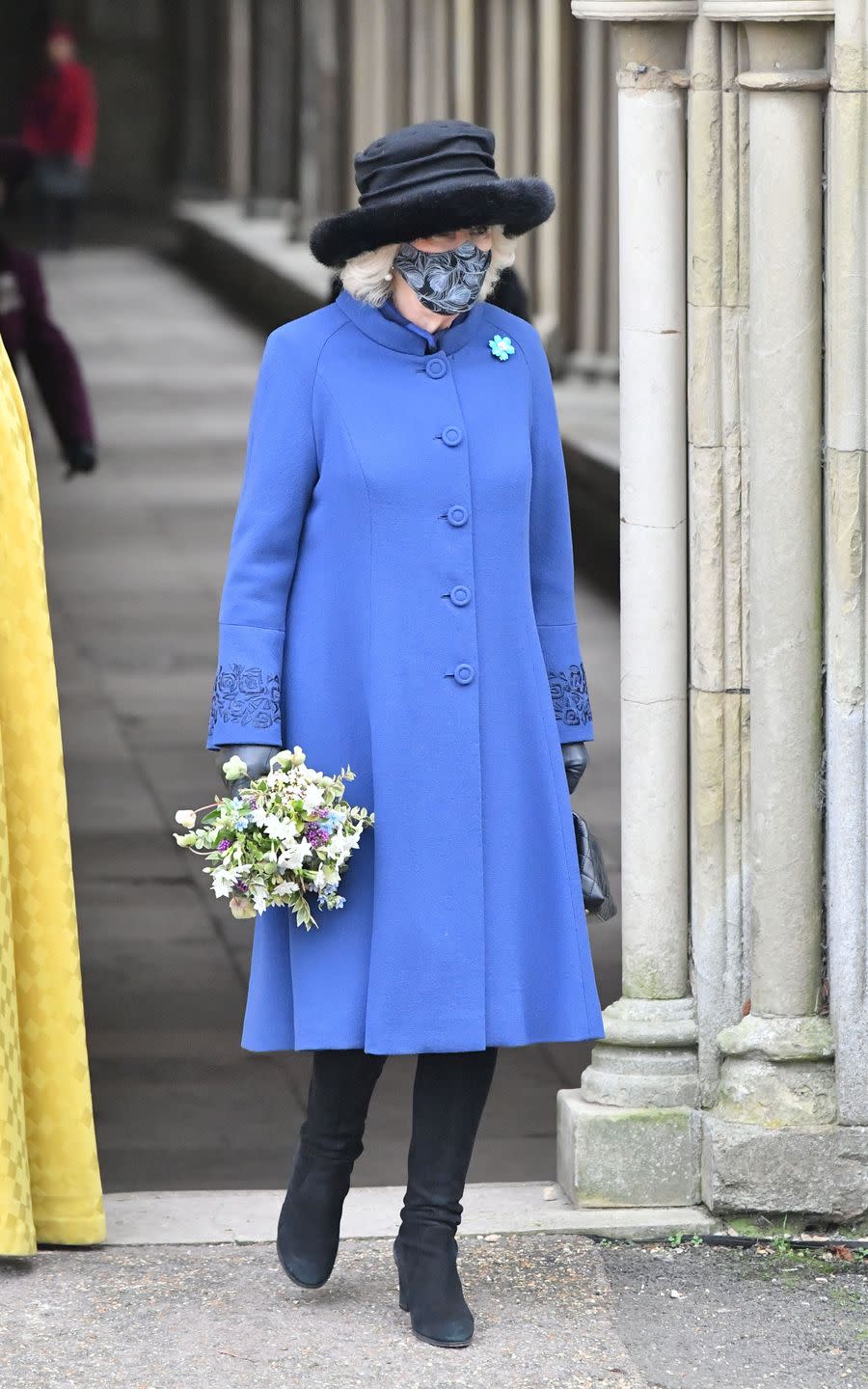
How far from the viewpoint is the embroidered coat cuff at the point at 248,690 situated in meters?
3.94

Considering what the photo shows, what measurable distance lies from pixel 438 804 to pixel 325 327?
75 centimetres

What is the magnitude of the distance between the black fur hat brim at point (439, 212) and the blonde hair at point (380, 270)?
0.07ft

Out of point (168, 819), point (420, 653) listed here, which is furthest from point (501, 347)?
point (168, 819)

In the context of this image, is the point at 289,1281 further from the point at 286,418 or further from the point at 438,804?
the point at 286,418

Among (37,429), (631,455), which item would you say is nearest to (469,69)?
(37,429)

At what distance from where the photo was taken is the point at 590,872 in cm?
417

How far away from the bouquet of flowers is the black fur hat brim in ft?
2.54

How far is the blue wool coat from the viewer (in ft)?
13.0

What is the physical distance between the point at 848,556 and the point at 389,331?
3.06 feet

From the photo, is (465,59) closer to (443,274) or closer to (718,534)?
(718,534)

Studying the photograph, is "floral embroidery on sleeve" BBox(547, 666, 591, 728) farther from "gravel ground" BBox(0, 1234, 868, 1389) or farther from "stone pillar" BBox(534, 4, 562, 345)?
"stone pillar" BBox(534, 4, 562, 345)

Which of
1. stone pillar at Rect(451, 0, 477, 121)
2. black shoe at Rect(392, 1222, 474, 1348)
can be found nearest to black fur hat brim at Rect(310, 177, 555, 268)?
black shoe at Rect(392, 1222, 474, 1348)

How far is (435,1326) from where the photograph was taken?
13.3 feet

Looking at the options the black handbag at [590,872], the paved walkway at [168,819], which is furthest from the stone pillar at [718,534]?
the paved walkway at [168,819]
